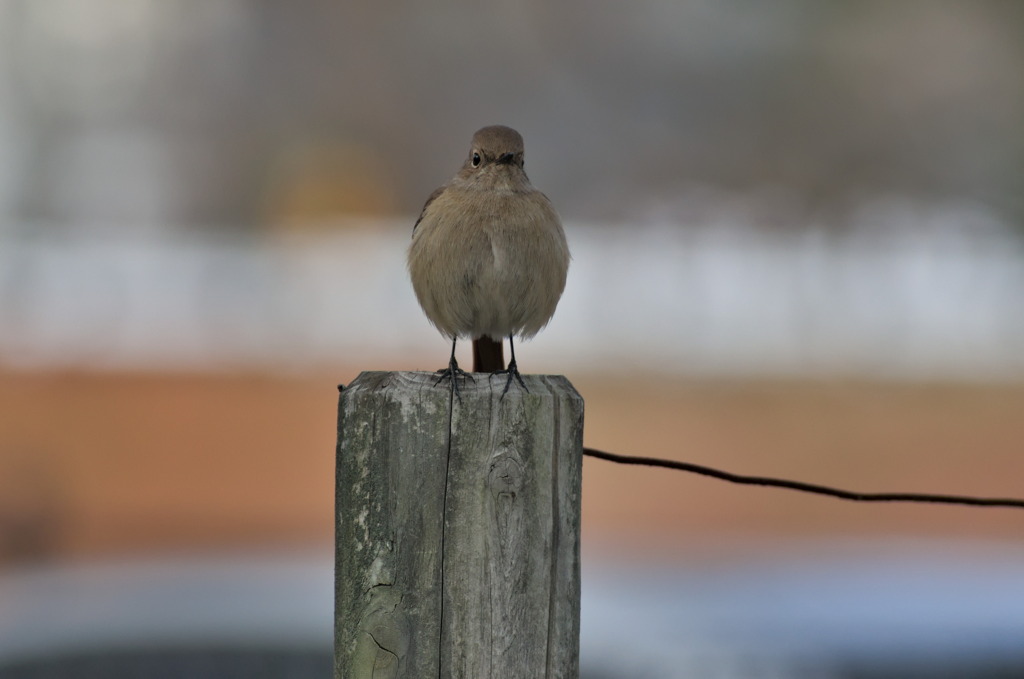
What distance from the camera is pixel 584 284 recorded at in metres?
10.0

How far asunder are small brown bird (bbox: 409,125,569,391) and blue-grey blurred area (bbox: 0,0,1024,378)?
18.5 feet

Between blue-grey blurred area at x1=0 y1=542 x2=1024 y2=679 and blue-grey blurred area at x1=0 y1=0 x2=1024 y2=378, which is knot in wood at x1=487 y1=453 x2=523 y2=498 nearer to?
blue-grey blurred area at x1=0 y1=542 x2=1024 y2=679

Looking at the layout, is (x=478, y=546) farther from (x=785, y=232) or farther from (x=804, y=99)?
(x=804, y=99)

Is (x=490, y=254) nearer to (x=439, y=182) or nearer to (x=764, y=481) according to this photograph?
(x=764, y=481)

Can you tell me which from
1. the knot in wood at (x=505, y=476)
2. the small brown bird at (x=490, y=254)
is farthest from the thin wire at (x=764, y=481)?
the small brown bird at (x=490, y=254)

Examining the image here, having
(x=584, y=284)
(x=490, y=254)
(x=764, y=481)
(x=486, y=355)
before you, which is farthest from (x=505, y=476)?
(x=584, y=284)

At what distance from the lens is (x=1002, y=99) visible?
11.6 m

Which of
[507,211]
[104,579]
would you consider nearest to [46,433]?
[104,579]

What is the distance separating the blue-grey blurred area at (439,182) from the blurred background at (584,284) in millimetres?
29

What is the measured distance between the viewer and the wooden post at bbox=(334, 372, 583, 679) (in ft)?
5.99

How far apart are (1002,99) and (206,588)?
873cm

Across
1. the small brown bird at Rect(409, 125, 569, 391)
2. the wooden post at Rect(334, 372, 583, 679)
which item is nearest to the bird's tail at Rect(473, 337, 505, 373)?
the small brown bird at Rect(409, 125, 569, 391)

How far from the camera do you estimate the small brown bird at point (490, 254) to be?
3.38 metres

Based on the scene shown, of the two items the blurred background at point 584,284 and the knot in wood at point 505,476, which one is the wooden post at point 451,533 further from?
the blurred background at point 584,284
